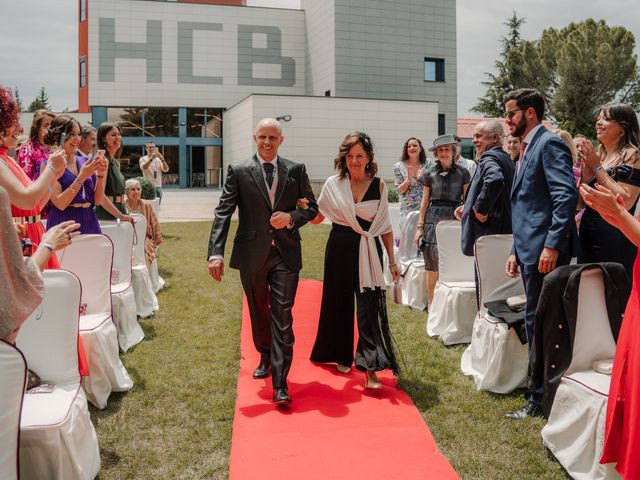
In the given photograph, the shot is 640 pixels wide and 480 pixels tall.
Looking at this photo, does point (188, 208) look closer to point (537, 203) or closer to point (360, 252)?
point (360, 252)

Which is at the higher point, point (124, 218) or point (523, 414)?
point (124, 218)

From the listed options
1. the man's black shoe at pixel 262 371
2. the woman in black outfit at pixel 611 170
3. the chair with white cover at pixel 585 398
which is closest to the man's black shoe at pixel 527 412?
the chair with white cover at pixel 585 398

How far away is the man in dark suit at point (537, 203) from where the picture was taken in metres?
3.95

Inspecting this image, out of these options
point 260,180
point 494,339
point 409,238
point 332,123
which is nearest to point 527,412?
point 494,339

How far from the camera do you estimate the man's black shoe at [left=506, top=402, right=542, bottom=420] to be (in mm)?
4129

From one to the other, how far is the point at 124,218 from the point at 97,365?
2.79 m

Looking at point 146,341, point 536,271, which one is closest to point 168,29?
point 146,341

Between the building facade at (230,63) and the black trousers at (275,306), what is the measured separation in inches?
1007

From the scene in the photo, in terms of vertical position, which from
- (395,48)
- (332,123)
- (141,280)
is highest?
(395,48)

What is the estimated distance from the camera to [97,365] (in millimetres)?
4363

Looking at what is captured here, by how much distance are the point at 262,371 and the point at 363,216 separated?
1598 millimetres

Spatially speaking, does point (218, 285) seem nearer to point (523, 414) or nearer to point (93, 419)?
point (93, 419)

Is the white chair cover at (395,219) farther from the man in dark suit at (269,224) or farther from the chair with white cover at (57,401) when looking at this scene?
the chair with white cover at (57,401)

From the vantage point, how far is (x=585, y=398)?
3344 millimetres
